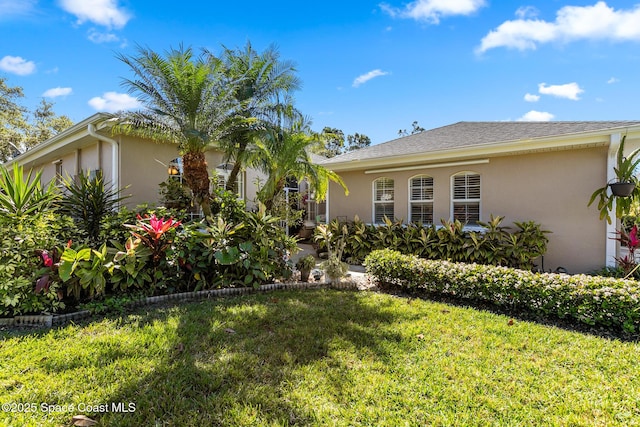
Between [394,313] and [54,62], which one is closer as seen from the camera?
[394,313]

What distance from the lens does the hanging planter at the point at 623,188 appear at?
6.32 metres

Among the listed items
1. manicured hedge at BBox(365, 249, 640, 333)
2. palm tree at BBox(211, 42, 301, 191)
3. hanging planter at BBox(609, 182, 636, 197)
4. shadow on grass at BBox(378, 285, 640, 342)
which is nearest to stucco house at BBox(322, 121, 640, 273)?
hanging planter at BBox(609, 182, 636, 197)

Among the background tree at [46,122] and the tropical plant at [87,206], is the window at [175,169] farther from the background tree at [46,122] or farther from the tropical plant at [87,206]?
the background tree at [46,122]

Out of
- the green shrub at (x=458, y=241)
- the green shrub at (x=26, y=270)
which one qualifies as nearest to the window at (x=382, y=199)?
the green shrub at (x=458, y=241)

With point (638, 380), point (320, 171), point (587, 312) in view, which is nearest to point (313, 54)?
point (320, 171)

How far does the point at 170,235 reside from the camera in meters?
5.48

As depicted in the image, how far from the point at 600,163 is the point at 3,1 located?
52.8ft

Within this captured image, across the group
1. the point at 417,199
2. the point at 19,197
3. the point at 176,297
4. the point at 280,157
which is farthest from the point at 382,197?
the point at 19,197

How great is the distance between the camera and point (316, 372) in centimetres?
300

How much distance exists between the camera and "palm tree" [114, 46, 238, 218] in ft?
23.2

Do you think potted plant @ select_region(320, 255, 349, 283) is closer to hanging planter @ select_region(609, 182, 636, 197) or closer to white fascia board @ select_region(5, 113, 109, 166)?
hanging planter @ select_region(609, 182, 636, 197)

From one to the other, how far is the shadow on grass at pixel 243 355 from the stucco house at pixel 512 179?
18.5 ft

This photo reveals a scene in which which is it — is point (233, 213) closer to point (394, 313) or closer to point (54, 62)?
point (394, 313)

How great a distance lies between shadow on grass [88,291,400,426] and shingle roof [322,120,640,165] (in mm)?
6138
